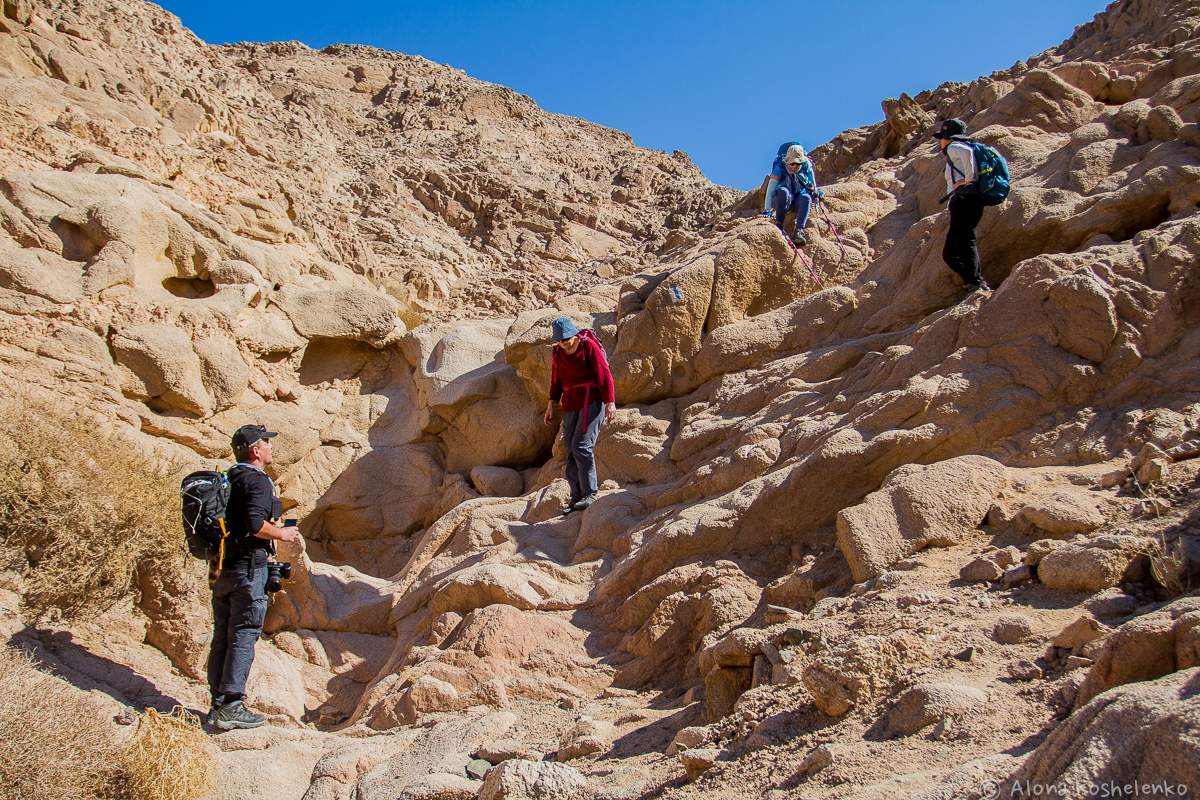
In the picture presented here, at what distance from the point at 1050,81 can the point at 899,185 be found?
1763 mm

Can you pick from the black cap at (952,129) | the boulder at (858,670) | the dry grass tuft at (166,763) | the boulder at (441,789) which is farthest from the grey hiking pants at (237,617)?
the black cap at (952,129)

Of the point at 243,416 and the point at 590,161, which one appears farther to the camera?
the point at 590,161

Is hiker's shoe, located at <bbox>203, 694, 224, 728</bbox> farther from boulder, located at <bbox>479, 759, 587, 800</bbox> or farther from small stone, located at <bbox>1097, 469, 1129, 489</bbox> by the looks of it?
small stone, located at <bbox>1097, 469, 1129, 489</bbox>

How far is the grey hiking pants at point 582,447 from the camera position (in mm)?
7520

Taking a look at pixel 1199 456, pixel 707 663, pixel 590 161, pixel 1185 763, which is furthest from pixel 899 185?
pixel 590 161

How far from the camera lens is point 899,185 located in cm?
1033

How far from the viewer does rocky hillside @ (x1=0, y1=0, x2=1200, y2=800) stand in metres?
3.67

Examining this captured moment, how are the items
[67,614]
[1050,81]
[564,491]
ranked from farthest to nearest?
[1050,81] < [564,491] < [67,614]

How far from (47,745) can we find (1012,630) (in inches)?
164

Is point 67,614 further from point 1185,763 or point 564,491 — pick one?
point 1185,763

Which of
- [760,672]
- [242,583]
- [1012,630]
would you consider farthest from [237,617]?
[1012,630]

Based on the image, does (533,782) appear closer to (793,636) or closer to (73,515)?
(793,636)

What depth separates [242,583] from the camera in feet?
18.0

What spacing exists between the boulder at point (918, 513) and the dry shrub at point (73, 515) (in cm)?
463
